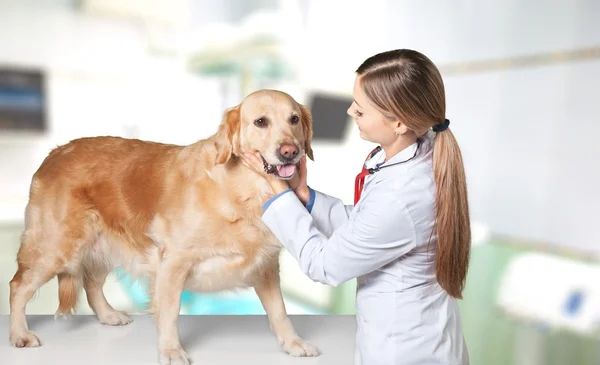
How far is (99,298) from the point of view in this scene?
2.11m

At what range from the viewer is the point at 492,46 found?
368cm

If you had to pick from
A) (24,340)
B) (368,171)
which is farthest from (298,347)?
(24,340)

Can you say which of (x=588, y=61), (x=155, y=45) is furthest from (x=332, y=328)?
(x=155, y=45)

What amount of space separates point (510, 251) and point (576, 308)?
0.49 metres

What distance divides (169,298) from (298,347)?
1.32ft

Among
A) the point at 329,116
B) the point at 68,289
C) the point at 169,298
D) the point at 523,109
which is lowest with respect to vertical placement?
the point at 68,289

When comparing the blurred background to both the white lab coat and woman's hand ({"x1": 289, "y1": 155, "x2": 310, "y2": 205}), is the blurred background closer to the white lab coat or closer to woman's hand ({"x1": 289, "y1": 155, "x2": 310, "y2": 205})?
woman's hand ({"x1": 289, "y1": 155, "x2": 310, "y2": 205})

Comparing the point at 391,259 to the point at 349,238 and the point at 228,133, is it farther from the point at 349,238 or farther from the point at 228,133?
the point at 228,133

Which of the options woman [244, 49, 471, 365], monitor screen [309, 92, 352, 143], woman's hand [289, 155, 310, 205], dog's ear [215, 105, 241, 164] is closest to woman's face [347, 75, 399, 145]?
woman [244, 49, 471, 365]

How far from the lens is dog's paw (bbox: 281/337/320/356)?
1.79m

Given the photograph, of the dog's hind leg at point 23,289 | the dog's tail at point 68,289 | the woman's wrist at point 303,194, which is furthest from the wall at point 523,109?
the dog's hind leg at point 23,289

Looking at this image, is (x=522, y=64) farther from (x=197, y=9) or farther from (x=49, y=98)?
(x=49, y=98)

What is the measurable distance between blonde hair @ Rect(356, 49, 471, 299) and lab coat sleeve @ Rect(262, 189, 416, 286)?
8 cm

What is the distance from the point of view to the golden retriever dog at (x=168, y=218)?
162 cm
